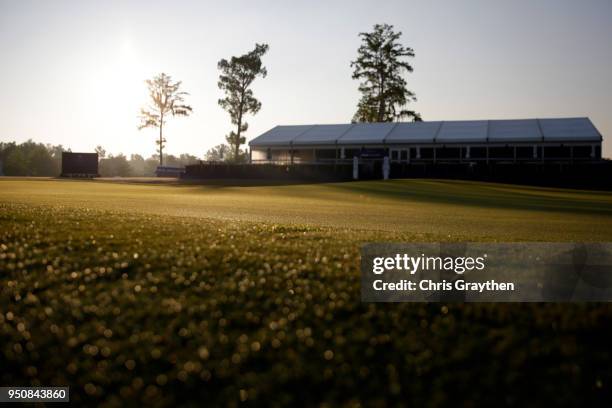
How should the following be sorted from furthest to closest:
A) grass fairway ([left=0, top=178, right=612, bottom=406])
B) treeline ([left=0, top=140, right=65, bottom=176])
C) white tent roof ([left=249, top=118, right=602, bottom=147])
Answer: treeline ([left=0, top=140, right=65, bottom=176]), white tent roof ([left=249, top=118, right=602, bottom=147]), grass fairway ([left=0, top=178, right=612, bottom=406])

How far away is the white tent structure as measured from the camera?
48719 millimetres

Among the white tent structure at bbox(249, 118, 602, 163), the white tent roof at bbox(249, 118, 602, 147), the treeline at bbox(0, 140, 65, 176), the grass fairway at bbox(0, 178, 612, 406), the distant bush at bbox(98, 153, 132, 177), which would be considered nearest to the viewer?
the grass fairway at bbox(0, 178, 612, 406)

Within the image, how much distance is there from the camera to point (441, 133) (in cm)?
5303

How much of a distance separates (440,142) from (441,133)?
75.5 inches

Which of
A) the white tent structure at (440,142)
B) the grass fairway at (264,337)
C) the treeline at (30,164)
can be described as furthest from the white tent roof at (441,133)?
the treeline at (30,164)

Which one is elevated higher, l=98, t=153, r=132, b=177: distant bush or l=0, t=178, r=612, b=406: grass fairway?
l=98, t=153, r=132, b=177: distant bush

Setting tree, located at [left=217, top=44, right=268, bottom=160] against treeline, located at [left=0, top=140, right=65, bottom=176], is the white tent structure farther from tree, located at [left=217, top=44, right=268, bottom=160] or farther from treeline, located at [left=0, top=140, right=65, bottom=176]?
treeline, located at [left=0, top=140, right=65, bottom=176]

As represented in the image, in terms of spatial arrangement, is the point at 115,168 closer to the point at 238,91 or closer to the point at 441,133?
the point at 238,91

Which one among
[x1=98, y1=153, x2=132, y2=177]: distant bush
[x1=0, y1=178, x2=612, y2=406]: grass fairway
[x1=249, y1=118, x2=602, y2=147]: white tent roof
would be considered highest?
[x1=249, y1=118, x2=602, y2=147]: white tent roof

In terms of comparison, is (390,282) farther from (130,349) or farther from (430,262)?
(130,349)

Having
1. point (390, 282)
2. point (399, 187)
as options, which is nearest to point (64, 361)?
point (390, 282)

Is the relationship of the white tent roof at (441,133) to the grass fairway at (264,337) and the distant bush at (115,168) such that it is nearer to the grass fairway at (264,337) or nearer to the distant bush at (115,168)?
the grass fairway at (264,337)

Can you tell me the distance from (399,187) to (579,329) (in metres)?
29.8

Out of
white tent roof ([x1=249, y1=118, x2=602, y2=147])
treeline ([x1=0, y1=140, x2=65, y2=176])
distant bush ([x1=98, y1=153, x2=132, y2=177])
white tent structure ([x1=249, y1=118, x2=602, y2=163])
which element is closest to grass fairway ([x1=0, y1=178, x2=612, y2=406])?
white tent structure ([x1=249, y1=118, x2=602, y2=163])
